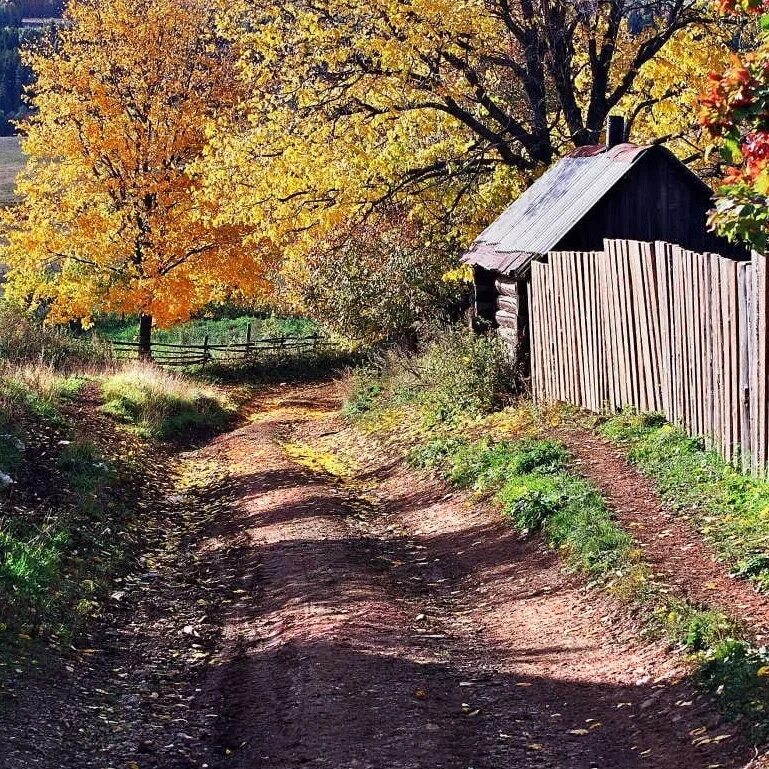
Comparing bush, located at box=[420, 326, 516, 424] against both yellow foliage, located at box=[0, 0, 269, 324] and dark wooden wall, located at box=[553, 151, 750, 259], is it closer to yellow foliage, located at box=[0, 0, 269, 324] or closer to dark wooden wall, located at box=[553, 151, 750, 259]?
dark wooden wall, located at box=[553, 151, 750, 259]

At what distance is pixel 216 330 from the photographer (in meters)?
38.5

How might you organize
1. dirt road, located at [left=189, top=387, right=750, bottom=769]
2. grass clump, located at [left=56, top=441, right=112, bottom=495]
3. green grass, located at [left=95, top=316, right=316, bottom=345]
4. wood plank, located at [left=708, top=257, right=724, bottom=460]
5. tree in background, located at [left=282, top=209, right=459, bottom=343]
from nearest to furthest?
dirt road, located at [left=189, top=387, right=750, bottom=769], wood plank, located at [left=708, top=257, right=724, bottom=460], grass clump, located at [left=56, top=441, right=112, bottom=495], tree in background, located at [left=282, top=209, right=459, bottom=343], green grass, located at [left=95, top=316, right=316, bottom=345]

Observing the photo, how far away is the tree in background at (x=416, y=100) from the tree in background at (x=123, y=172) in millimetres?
6352

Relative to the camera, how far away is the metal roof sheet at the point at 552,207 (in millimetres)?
15375

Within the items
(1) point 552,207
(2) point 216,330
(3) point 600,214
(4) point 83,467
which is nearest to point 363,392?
(1) point 552,207

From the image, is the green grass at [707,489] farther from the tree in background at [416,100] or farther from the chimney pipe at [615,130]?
the tree in background at [416,100]

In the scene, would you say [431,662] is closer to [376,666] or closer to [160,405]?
[376,666]

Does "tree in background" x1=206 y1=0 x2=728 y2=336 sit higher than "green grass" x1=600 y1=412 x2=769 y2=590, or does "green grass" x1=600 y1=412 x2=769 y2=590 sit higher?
"tree in background" x1=206 y1=0 x2=728 y2=336

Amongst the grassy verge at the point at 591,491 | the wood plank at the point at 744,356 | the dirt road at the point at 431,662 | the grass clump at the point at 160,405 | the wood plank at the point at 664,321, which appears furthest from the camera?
the grass clump at the point at 160,405

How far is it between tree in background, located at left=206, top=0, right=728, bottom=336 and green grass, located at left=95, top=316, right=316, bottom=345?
16.2 metres

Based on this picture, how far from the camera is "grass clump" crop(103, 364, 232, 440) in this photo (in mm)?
18953

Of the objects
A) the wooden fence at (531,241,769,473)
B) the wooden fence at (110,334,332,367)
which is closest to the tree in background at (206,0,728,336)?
the wooden fence at (531,241,769,473)

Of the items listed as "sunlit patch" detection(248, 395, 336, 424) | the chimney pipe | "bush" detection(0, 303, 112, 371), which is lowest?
"sunlit patch" detection(248, 395, 336, 424)

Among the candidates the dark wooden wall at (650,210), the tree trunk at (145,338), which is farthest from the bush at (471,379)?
the tree trunk at (145,338)
